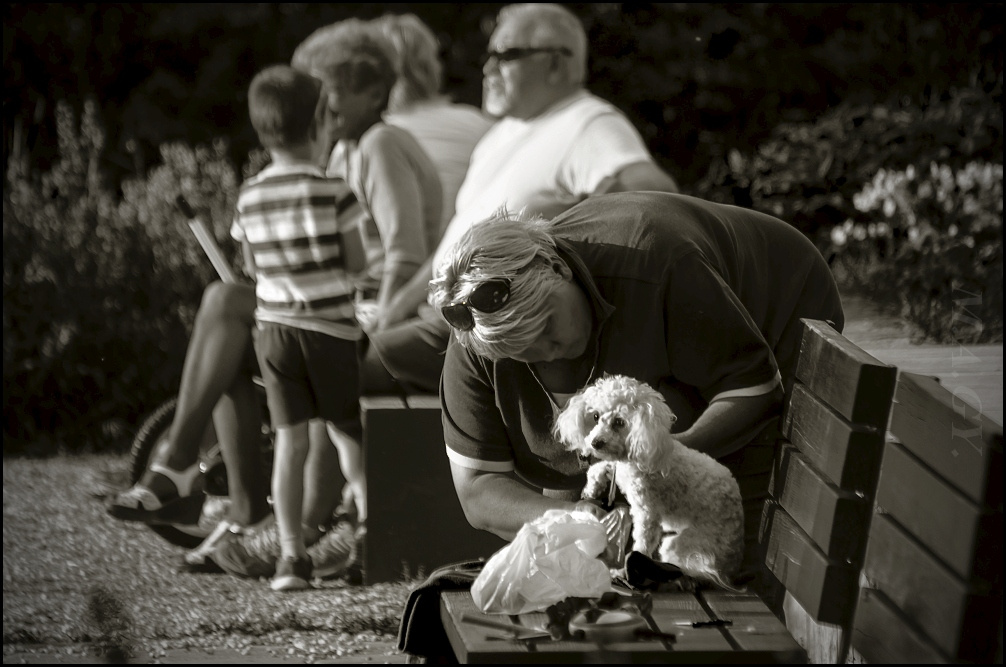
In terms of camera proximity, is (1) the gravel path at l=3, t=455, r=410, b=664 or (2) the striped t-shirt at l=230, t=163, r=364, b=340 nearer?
(1) the gravel path at l=3, t=455, r=410, b=664

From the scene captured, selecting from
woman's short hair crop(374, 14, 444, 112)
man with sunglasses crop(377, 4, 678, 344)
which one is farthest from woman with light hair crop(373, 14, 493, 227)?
man with sunglasses crop(377, 4, 678, 344)

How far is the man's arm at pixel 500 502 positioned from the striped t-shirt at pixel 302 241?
5.04 feet

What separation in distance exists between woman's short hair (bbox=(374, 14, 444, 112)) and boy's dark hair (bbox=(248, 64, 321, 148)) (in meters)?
0.77

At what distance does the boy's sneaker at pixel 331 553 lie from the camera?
159 inches

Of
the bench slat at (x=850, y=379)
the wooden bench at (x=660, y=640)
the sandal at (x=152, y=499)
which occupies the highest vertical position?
the bench slat at (x=850, y=379)

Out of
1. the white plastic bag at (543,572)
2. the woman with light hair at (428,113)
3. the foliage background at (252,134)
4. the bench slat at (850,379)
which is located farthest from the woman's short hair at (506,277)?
the foliage background at (252,134)

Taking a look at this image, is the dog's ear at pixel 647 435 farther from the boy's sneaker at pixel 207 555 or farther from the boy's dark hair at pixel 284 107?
the boy's sneaker at pixel 207 555

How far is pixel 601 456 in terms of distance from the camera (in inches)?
77.4

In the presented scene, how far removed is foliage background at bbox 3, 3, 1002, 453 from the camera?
19.6 ft

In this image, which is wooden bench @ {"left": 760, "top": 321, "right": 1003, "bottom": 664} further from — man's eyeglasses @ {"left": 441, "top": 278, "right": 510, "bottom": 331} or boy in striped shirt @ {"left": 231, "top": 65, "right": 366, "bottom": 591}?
boy in striped shirt @ {"left": 231, "top": 65, "right": 366, "bottom": 591}

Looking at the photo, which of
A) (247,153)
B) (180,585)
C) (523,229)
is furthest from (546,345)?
(247,153)

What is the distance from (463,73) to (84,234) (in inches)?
91.5

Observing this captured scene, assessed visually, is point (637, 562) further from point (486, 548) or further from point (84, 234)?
point (84, 234)

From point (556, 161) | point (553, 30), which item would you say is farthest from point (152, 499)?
point (553, 30)
